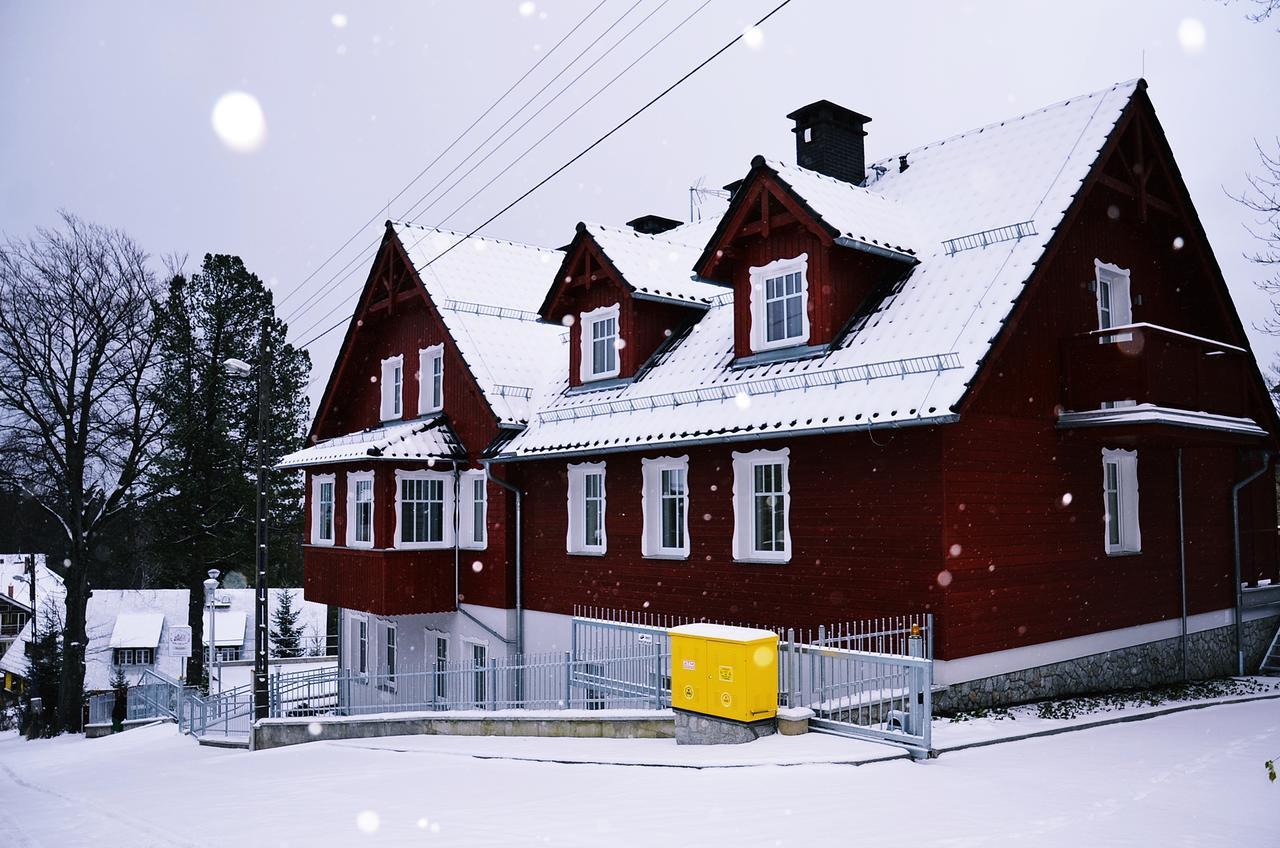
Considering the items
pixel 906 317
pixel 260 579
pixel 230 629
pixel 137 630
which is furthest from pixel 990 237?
pixel 137 630

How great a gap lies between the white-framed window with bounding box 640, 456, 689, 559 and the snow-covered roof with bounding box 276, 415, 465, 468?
6.08m

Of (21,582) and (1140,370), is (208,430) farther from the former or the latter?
(21,582)

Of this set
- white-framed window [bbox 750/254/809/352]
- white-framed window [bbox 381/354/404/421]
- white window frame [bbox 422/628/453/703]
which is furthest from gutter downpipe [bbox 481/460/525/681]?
white-framed window [bbox 750/254/809/352]

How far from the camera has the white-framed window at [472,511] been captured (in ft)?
73.3

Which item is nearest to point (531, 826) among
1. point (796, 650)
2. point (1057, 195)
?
point (796, 650)

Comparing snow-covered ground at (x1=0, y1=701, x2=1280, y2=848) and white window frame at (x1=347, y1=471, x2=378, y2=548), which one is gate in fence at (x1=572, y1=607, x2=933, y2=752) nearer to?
snow-covered ground at (x1=0, y1=701, x2=1280, y2=848)

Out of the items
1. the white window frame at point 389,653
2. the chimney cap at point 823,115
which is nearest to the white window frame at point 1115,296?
the chimney cap at point 823,115

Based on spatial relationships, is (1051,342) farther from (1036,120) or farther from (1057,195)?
(1036,120)

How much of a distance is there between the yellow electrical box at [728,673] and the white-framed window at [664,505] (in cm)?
529

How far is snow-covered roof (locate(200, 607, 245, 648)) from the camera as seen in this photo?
5916 centimetres

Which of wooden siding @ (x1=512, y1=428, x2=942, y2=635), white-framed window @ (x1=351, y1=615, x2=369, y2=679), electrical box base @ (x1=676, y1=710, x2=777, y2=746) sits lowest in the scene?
white-framed window @ (x1=351, y1=615, x2=369, y2=679)

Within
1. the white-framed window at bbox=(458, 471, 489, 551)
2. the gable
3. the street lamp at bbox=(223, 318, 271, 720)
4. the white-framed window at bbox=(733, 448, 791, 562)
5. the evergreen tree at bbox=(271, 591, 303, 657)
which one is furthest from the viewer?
the evergreen tree at bbox=(271, 591, 303, 657)

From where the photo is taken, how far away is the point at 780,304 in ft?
54.3

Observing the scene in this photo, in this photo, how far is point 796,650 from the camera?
1259cm
